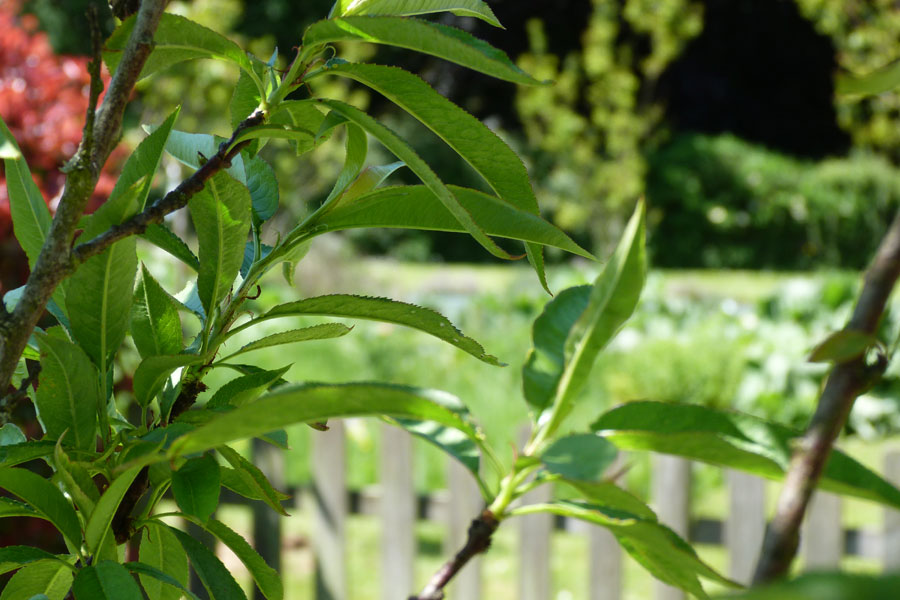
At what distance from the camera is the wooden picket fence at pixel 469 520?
8.60 ft

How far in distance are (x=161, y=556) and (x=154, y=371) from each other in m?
0.19

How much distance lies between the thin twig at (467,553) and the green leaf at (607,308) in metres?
0.07

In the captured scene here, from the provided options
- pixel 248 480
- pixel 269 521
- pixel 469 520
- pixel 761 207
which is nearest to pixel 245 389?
pixel 248 480

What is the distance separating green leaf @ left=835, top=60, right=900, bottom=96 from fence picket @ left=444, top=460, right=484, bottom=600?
7.91ft

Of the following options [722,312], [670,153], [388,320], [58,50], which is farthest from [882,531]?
[58,50]

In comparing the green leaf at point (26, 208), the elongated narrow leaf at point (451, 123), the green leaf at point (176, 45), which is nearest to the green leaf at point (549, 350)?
the elongated narrow leaf at point (451, 123)

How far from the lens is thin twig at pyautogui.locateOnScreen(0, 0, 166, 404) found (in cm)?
49

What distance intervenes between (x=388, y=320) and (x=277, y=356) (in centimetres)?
480

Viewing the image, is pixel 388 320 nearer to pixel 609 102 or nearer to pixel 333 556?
pixel 333 556

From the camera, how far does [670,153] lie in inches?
576

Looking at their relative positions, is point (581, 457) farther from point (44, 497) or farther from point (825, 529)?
point (825, 529)

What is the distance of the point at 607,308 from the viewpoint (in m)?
0.42

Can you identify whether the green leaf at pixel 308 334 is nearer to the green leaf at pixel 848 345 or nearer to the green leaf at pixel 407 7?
the green leaf at pixel 407 7

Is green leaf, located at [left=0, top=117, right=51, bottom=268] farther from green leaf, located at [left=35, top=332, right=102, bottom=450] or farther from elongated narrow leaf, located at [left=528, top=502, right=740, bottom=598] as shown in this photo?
elongated narrow leaf, located at [left=528, top=502, right=740, bottom=598]
